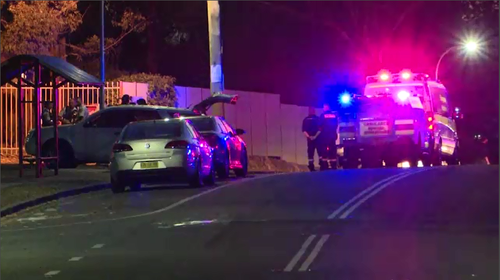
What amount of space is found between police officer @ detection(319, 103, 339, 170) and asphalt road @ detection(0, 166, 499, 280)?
7.14m

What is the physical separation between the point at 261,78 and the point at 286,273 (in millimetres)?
32302

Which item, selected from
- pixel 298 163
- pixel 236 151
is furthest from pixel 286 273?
pixel 298 163

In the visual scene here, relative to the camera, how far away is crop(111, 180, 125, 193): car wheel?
17.1m

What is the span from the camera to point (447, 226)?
12164 millimetres

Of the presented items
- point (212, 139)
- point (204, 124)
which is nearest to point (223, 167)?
point (212, 139)

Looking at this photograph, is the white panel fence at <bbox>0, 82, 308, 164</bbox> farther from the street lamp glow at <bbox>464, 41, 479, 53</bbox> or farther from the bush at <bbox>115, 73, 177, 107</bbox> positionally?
the street lamp glow at <bbox>464, 41, 479, 53</bbox>

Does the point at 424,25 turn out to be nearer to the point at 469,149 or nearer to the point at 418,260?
the point at 469,149

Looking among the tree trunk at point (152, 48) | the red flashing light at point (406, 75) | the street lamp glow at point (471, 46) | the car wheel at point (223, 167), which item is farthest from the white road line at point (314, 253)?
the street lamp glow at point (471, 46)

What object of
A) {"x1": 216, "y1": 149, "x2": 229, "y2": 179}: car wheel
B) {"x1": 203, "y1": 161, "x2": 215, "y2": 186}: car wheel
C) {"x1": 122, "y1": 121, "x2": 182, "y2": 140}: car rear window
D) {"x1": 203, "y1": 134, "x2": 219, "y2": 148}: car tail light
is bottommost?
{"x1": 203, "y1": 161, "x2": 215, "y2": 186}: car wheel

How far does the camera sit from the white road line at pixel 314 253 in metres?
9.55

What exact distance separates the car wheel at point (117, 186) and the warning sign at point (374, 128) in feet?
29.7

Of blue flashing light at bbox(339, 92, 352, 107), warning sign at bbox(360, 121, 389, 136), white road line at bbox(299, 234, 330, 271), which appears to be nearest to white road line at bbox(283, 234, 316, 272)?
white road line at bbox(299, 234, 330, 271)

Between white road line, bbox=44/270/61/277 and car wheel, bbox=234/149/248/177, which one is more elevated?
car wheel, bbox=234/149/248/177

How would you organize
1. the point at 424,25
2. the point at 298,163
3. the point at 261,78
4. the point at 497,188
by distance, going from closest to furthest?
the point at 497,188 < the point at 298,163 < the point at 261,78 < the point at 424,25
